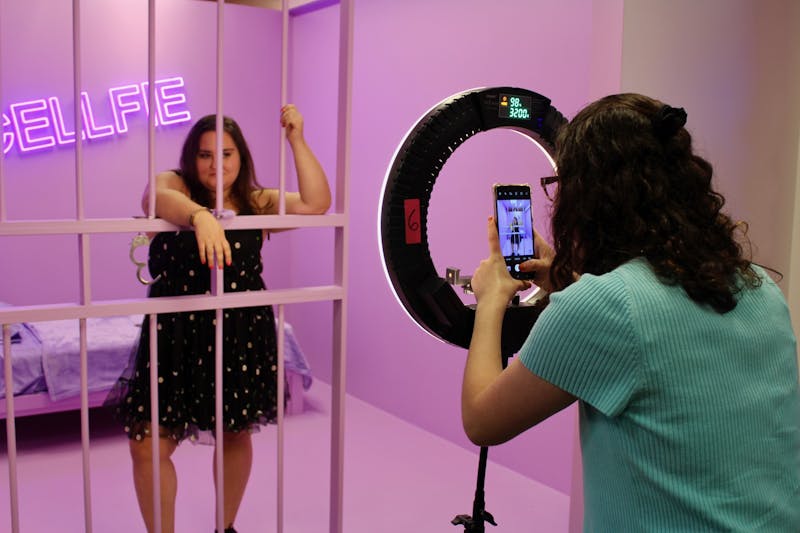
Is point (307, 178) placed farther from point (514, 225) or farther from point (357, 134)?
point (357, 134)

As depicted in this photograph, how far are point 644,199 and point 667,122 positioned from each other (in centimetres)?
11

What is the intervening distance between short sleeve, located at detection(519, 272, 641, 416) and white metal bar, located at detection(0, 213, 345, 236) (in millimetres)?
726

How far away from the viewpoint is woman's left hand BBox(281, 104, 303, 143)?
1851 mm

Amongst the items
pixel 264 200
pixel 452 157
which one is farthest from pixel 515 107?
pixel 452 157

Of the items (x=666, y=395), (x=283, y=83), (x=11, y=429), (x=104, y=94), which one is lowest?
(x=11, y=429)

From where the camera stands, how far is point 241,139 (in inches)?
92.4

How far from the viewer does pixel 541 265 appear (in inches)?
64.9

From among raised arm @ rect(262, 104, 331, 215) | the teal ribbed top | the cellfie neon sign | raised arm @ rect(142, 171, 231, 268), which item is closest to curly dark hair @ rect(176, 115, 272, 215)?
raised arm @ rect(262, 104, 331, 215)

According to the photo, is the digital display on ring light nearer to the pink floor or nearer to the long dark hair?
the long dark hair

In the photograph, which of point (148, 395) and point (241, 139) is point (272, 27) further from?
point (148, 395)

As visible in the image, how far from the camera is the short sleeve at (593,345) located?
1.13 meters

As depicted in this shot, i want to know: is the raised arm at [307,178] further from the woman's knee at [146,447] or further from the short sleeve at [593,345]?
the short sleeve at [593,345]

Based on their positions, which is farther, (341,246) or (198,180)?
(198,180)

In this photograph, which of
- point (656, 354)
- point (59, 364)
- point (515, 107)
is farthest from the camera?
point (59, 364)
